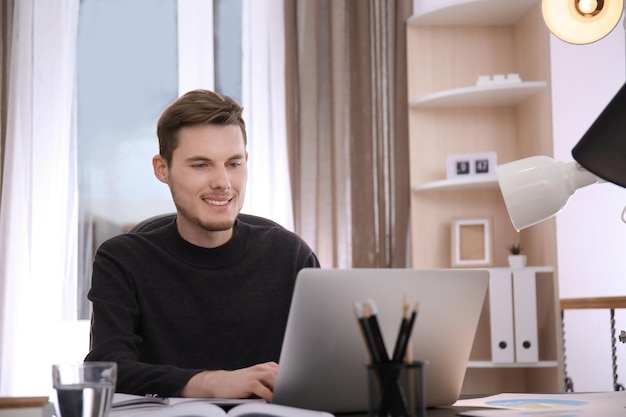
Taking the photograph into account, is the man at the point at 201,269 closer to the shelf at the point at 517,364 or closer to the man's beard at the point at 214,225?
the man's beard at the point at 214,225

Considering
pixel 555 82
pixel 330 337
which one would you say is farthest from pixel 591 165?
pixel 555 82

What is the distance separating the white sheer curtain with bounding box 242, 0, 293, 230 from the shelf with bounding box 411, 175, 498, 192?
2.15ft

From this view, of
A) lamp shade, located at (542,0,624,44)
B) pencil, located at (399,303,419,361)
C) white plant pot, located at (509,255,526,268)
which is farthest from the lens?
white plant pot, located at (509,255,526,268)

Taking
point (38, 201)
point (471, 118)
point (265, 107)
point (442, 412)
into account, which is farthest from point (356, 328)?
point (38, 201)

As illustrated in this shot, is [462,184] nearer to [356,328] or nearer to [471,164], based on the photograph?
[471,164]

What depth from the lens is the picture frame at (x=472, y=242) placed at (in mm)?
3328

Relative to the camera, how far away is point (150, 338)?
1.69 metres

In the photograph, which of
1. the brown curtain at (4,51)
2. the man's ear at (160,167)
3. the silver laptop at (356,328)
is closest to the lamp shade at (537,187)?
the silver laptop at (356,328)

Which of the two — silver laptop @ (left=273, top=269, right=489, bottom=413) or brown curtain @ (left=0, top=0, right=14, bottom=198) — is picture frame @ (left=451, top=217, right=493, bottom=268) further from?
silver laptop @ (left=273, top=269, right=489, bottom=413)

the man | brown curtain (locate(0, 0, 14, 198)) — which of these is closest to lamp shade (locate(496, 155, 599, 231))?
the man

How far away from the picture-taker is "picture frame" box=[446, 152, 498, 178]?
3.33 meters

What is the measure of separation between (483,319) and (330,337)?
2.36 m

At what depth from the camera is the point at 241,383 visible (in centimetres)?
126

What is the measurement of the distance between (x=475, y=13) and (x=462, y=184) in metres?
0.73
